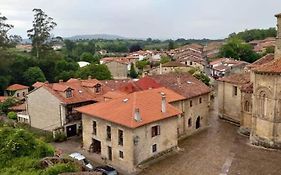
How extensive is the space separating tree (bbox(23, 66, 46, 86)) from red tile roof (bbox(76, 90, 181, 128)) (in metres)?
38.2

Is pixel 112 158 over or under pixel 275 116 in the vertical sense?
under

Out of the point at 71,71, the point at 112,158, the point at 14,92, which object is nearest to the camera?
the point at 112,158

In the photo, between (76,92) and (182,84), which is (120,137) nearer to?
(76,92)

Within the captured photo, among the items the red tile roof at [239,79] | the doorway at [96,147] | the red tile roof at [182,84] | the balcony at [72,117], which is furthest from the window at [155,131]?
the red tile roof at [239,79]

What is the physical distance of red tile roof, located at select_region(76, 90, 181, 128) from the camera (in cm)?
3141

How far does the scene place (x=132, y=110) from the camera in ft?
105

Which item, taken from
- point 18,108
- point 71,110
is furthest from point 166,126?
point 18,108

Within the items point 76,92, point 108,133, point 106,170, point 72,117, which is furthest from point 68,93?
point 106,170

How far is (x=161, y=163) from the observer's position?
106ft

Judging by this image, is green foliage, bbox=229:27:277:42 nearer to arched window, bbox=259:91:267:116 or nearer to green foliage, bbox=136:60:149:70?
green foliage, bbox=136:60:149:70

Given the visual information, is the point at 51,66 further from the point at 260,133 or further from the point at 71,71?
the point at 260,133

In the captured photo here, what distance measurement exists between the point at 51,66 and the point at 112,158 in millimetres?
49291

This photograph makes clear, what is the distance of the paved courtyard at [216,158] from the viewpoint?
30.5m

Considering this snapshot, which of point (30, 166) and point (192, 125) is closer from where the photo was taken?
point (30, 166)
